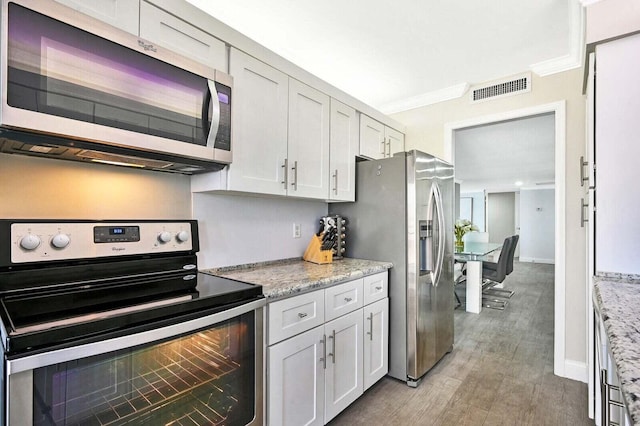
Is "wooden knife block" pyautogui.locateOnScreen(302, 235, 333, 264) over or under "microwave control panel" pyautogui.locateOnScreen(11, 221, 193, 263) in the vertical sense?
under

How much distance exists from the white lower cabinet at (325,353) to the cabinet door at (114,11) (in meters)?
1.33

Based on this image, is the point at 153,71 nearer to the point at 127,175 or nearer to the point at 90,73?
the point at 90,73

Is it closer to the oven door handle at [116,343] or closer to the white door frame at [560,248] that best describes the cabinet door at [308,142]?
the oven door handle at [116,343]

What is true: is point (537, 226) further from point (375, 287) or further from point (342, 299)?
point (342, 299)

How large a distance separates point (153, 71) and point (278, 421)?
5.39 ft

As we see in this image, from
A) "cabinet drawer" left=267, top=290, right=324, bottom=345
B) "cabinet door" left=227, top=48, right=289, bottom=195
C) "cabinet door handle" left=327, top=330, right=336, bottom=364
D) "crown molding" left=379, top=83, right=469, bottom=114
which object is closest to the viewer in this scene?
"cabinet drawer" left=267, top=290, right=324, bottom=345

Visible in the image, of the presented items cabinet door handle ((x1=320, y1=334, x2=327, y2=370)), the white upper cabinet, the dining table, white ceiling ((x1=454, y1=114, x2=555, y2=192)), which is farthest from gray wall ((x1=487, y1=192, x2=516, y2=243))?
cabinet door handle ((x1=320, y1=334, x2=327, y2=370))

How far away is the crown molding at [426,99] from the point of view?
3.07 m

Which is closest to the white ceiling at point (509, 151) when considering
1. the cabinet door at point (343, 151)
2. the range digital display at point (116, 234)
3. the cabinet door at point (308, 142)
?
the cabinet door at point (343, 151)

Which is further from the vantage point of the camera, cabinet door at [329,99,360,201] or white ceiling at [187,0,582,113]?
cabinet door at [329,99,360,201]

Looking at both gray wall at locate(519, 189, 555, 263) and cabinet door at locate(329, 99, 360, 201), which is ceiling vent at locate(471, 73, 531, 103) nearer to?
cabinet door at locate(329, 99, 360, 201)

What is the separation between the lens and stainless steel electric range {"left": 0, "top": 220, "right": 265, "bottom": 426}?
841mm

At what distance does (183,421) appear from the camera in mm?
1132

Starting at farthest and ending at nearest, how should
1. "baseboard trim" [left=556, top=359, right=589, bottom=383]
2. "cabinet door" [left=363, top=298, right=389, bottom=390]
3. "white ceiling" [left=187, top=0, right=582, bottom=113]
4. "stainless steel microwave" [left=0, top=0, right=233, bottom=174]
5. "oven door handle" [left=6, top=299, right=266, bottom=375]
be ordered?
"baseboard trim" [left=556, top=359, right=589, bottom=383] < "cabinet door" [left=363, top=298, right=389, bottom=390] < "white ceiling" [left=187, top=0, right=582, bottom=113] < "stainless steel microwave" [left=0, top=0, right=233, bottom=174] < "oven door handle" [left=6, top=299, right=266, bottom=375]
